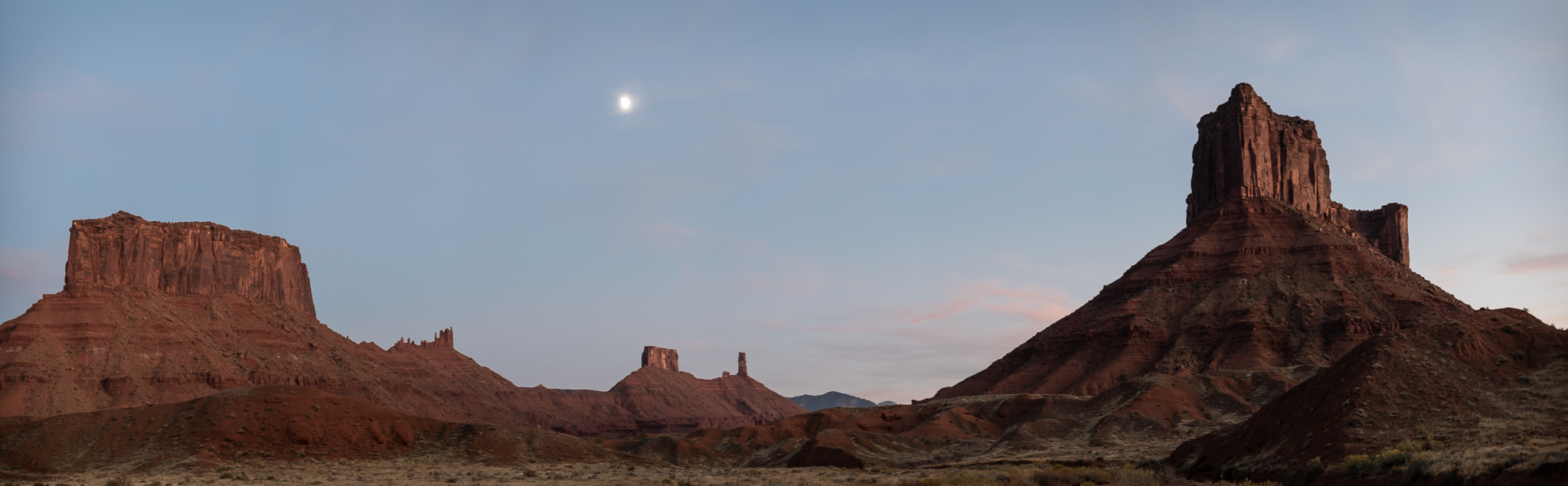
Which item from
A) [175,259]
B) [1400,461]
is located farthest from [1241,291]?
[175,259]

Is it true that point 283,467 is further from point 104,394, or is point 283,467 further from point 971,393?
point 971,393

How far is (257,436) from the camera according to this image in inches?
2965

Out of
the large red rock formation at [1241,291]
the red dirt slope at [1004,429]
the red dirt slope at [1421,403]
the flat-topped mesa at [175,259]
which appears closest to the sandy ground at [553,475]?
the red dirt slope at [1421,403]

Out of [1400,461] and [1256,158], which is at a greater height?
[1256,158]

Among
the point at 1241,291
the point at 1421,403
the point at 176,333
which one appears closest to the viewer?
the point at 1421,403

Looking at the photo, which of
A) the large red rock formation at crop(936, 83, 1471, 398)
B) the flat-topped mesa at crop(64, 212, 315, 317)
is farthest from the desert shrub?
the flat-topped mesa at crop(64, 212, 315, 317)

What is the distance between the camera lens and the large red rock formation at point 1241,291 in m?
120

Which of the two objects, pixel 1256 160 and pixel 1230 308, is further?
pixel 1256 160

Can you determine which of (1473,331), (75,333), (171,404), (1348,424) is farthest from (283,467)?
(75,333)

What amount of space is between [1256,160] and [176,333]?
138212mm

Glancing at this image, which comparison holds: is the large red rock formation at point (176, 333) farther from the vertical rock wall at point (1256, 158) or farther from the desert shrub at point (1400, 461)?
the vertical rock wall at point (1256, 158)

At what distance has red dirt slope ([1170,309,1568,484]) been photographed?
39656 mm

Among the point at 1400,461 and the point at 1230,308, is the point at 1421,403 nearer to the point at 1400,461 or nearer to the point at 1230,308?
the point at 1400,461

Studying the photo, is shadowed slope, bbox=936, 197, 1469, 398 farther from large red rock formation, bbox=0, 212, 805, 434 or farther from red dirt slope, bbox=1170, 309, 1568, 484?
large red rock formation, bbox=0, 212, 805, 434
